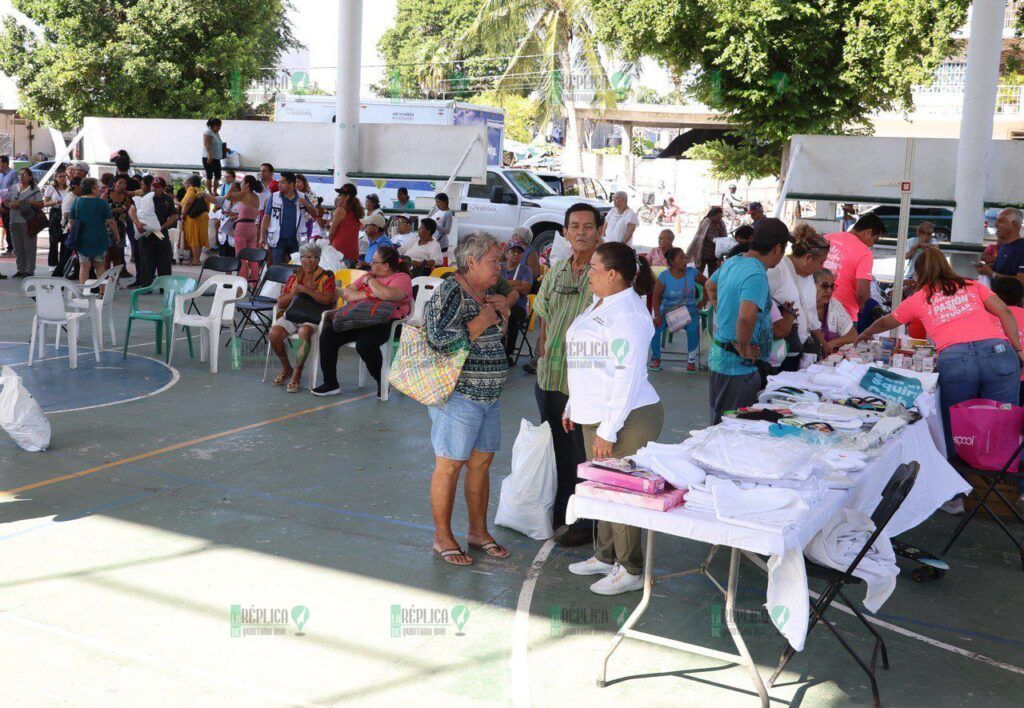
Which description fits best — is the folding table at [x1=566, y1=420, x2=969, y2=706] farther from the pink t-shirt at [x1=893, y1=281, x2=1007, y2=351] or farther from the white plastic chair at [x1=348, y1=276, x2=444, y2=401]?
the white plastic chair at [x1=348, y1=276, x2=444, y2=401]

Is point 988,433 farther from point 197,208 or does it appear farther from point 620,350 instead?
point 197,208

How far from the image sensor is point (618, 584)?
4.79 metres

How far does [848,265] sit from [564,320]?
358cm

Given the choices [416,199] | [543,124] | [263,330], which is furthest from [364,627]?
[543,124]

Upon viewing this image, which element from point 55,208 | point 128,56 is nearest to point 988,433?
point 55,208

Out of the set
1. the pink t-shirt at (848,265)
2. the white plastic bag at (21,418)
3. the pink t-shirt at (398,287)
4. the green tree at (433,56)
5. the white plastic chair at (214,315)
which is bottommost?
the white plastic bag at (21,418)

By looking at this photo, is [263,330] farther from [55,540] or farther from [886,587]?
[886,587]

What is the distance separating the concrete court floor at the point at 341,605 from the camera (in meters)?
3.89

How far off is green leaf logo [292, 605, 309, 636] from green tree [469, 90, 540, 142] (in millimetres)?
44525

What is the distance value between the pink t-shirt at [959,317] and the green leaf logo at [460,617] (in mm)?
3505

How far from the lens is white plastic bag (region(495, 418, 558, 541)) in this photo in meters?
5.47

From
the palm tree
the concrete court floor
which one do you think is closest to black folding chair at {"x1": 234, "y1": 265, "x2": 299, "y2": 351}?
the concrete court floor

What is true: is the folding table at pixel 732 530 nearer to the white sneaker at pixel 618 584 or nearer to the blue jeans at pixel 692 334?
the white sneaker at pixel 618 584

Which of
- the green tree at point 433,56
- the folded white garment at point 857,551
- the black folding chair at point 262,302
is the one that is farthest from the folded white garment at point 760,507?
the green tree at point 433,56
